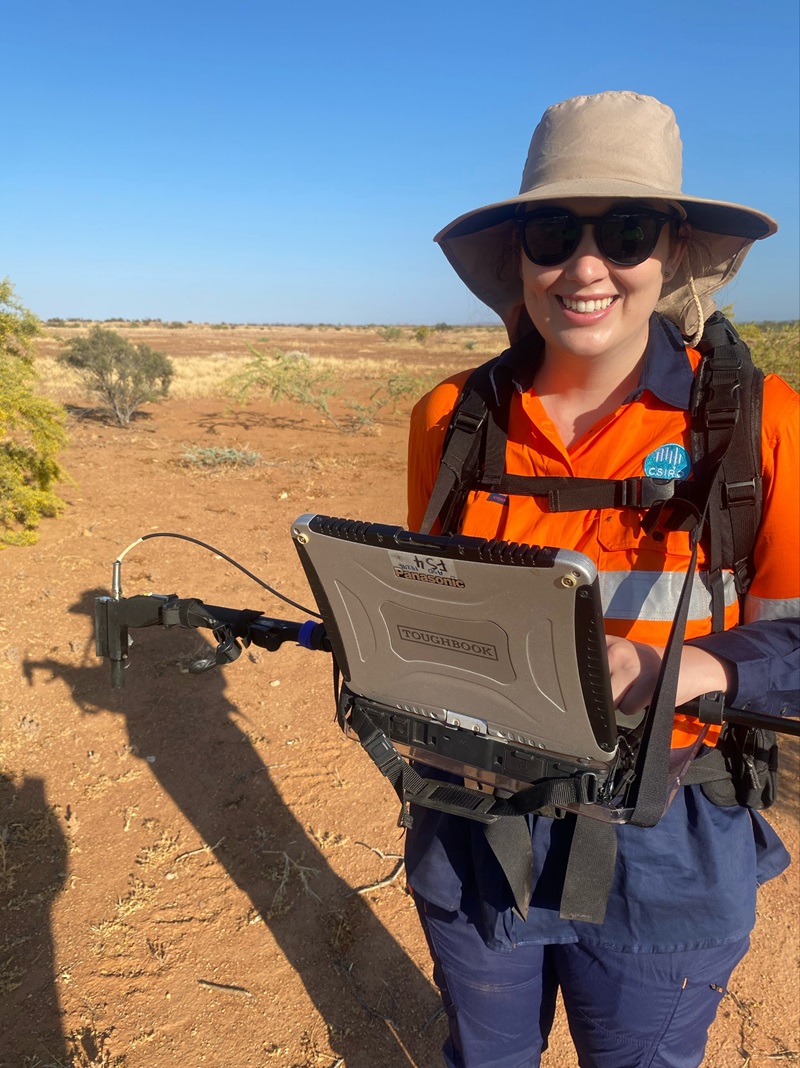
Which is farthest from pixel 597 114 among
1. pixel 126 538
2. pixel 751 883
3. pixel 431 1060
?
pixel 126 538

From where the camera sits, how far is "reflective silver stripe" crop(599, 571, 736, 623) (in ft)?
4.06

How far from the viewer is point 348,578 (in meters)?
1.13

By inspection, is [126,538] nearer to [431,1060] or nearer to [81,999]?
[81,999]

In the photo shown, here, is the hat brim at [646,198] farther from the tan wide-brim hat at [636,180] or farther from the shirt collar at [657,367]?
the shirt collar at [657,367]

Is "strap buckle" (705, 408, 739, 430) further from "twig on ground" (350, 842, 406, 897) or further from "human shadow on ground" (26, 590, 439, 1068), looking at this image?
"twig on ground" (350, 842, 406, 897)

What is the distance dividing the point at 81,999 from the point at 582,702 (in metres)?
2.47

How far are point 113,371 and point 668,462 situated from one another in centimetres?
1342

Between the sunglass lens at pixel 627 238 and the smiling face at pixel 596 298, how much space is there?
1 centimetres

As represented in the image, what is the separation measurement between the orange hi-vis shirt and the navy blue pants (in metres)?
0.47

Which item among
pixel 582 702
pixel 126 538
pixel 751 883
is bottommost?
pixel 126 538

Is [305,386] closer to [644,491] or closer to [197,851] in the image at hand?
[197,851]

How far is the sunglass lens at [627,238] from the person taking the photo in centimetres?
131

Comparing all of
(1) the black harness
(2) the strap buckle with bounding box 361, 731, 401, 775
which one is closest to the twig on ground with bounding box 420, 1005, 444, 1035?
(1) the black harness

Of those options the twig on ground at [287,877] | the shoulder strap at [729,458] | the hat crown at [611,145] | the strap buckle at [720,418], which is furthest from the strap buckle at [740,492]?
the twig on ground at [287,877]
